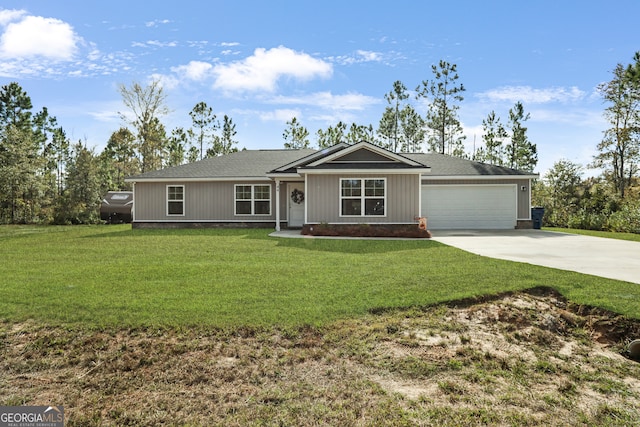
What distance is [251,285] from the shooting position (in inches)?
215

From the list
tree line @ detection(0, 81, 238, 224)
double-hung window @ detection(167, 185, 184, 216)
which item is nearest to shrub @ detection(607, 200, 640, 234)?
double-hung window @ detection(167, 185, 184, 216)

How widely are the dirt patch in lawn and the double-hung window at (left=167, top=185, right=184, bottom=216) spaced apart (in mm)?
14009

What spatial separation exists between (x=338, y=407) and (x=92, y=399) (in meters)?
Answer: 1.81

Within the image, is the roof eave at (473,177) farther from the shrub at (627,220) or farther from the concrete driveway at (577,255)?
the concrete driveway at (577,255)

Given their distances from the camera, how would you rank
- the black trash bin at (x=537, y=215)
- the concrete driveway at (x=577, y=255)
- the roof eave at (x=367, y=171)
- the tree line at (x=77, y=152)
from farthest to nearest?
1. the tree line at (x=77, y=152)
2. the black trash bin at (x=537, y=215)
3. the roof eave at (x=367, y=171)
4. the concrete driveway at (x=577, y=255)

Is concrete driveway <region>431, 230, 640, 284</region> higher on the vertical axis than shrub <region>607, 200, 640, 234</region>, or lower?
lower

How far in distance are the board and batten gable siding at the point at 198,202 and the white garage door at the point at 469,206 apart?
736 cm

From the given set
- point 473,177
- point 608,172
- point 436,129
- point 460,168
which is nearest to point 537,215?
point 473,177

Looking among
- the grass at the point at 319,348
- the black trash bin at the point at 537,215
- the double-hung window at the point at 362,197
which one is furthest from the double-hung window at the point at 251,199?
the black trash bin at the point at 537,215

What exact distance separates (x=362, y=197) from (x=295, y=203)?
3702 millimetres

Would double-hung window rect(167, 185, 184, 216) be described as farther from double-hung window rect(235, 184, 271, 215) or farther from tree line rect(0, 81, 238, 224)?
tree line rect(0, 81, 238, 224)

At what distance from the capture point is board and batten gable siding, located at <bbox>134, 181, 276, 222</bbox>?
17.2 meters

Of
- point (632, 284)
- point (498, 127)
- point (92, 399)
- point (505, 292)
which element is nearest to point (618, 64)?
point (498, 127)

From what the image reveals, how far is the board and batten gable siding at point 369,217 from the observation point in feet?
46.4
